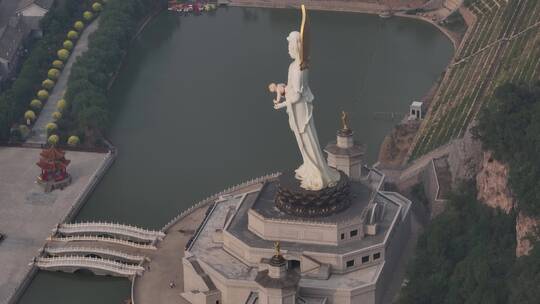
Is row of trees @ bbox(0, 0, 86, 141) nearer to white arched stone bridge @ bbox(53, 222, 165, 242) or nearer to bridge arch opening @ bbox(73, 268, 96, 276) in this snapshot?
white arched stone bridge @ bbox(53, 222, 165, 242)

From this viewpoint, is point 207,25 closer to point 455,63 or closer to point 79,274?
point 455,63

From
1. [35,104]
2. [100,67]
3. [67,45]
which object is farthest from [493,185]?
[67,45]

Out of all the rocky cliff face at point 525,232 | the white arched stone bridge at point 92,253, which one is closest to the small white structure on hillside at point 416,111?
the white arched stone bridge at point 92,253

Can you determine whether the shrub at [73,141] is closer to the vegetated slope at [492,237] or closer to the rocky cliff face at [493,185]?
the vegetated slope at [492,237]

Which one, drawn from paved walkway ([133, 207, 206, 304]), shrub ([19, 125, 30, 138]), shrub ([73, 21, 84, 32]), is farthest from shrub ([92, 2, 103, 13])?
paved walkway ([133, 207, 206, 304])

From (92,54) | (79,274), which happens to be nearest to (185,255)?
(79,274)
